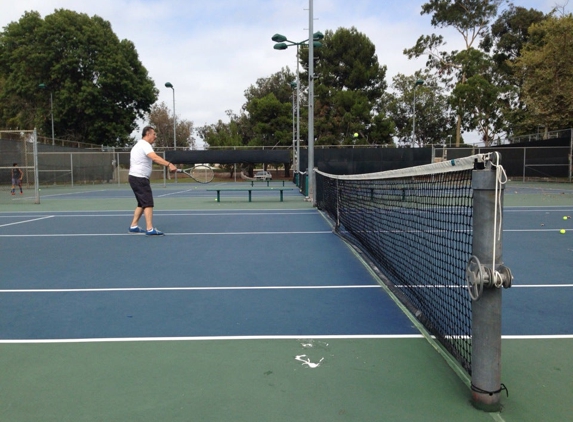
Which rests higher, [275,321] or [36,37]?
[36,37]

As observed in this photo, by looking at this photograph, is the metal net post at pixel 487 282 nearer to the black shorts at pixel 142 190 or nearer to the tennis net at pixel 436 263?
the tennis net at pixel 436 263

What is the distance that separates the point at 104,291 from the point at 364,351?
2.83m

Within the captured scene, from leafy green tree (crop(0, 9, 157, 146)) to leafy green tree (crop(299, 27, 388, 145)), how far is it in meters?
17.8

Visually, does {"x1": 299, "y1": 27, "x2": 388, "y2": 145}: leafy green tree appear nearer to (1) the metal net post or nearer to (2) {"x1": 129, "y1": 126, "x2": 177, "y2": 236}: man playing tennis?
(2) {"x1": 129, "y1": 126, "x2": 177, "y2": 236}: man playing tennis

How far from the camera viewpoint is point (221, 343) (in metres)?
3.48

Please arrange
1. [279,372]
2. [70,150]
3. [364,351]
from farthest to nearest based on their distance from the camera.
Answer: [70,150] < [364,351] < [279,372]

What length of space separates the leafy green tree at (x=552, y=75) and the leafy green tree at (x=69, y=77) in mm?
32454

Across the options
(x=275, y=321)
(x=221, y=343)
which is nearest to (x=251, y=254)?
(x=275, y=321)

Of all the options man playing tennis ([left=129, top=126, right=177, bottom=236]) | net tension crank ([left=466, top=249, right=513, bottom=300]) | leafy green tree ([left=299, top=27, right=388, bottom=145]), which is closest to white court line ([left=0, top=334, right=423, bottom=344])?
net tension crank ([left=466, top=249, right=513, bottom=300])

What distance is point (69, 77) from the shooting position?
4309cm

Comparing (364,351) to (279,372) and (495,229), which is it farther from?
(495,229)

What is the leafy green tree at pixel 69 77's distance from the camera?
4244 centimetres

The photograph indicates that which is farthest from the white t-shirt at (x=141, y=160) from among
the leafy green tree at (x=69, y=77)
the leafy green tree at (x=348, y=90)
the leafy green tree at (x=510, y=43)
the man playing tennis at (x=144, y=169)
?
the leafy green tree at (x=510, y=43)

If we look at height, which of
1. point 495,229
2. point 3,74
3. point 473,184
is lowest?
point 495,229
